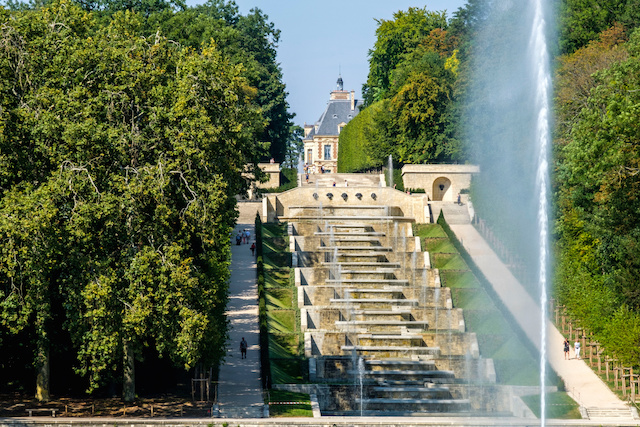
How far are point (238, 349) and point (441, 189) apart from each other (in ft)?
108

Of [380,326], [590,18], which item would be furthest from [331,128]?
[380,326]

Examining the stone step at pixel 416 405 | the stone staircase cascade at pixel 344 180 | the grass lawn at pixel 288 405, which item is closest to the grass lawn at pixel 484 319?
the stone step at pixel 416 405

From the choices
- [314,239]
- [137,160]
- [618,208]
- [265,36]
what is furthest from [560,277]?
[265,36]

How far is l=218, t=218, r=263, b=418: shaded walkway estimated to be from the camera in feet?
134

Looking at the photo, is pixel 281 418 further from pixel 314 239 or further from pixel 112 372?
pixel 314 239

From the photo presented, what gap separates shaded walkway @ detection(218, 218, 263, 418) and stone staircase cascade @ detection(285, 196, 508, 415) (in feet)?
8.16

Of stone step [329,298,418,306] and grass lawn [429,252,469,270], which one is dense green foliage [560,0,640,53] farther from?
stone step [329,298,418,306]

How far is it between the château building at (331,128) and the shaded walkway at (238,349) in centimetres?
7472

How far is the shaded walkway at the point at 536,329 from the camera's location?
45.8 meters

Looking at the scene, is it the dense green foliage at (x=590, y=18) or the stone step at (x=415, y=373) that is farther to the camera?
the dense green foliage at (x=590, y=18)

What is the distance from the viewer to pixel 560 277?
56.0 metres

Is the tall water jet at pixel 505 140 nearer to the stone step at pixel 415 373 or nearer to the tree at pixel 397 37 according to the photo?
the stone step at pixel 415 373

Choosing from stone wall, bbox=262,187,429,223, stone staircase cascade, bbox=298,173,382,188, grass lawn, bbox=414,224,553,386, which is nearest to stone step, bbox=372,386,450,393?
grass lawn, bbox=414,224,553,386

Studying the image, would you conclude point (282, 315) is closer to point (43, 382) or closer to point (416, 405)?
point (416, 405)
